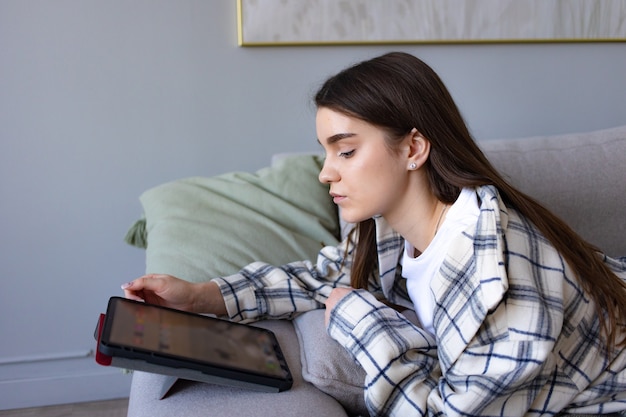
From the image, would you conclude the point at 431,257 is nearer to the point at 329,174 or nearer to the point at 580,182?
the point at 329,174

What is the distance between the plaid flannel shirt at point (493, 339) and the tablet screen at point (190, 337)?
14 cm

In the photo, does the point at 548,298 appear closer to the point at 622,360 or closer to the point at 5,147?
the point at 622,360

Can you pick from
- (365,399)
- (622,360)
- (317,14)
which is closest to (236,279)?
(365,399)

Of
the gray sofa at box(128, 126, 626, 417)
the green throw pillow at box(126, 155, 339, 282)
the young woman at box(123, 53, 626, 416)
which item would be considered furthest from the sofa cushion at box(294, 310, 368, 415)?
the green throw pillow at box(126, 155, 339, 282)

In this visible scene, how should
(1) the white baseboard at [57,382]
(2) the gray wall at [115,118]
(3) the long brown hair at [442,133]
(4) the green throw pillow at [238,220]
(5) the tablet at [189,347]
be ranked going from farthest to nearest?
(1) the white baseboard at [57,382]
(2) the gray wall at [115,118]
(4) the green throw pillow at [238,220]
(3) the long brown hair at [442,133]
(5) the tablet at [189,347]

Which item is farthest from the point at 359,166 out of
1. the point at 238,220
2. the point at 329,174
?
the point at 238,220

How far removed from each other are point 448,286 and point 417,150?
240 millimetres

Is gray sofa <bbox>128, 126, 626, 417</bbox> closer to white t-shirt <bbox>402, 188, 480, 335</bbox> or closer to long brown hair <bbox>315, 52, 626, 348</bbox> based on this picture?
white t-shirt <bbox>402, 188, 480, 335</bbox>

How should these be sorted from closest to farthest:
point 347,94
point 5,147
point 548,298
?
point 548,298 < point 347,94 < point 5,147

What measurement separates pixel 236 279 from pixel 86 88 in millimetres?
881

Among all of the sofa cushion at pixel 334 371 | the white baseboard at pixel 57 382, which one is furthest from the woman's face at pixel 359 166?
the white baseboard at pixel 57 382

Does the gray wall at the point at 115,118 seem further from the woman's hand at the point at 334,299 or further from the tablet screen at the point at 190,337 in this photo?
the tablet screen at the point at 190,337

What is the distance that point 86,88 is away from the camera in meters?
1.86

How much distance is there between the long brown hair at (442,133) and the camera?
1099mm
